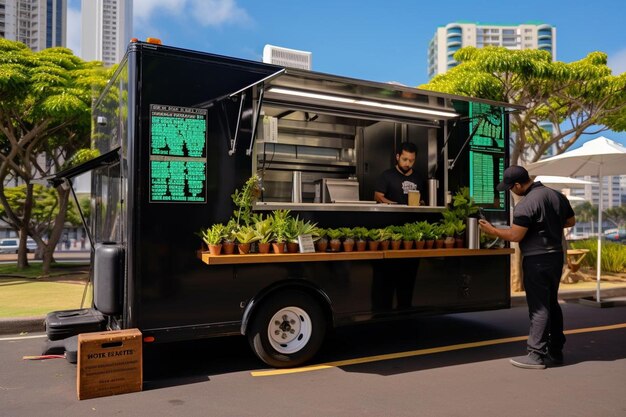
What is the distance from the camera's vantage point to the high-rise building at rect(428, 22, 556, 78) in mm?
155125

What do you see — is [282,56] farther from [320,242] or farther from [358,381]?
[358,381]

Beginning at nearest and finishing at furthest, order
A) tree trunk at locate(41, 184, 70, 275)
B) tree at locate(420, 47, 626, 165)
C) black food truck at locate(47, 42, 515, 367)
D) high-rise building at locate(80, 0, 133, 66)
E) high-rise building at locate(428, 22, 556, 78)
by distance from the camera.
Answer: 1. black food truck at locate(47, 42, 515, 367)
2. tree at locate(420, 47, 626, 165)
3. tree trunk at locate(41, 184, 70, 275)
4. high-rise building at locate(80, 0, 133, 66)
5. high-rise building at locate(428, 22, 556, 78)

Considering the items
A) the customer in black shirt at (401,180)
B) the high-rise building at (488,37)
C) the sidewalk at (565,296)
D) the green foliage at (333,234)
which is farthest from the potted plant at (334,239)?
the high-rise building at (488,37)

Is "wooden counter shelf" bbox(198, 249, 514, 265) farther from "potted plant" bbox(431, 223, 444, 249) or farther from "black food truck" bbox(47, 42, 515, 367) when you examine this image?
"potted plant" bbox(431, 223, 444, 249)

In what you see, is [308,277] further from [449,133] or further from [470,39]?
[470,39]

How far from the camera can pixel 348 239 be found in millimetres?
5266

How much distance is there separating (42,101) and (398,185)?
9.44 m

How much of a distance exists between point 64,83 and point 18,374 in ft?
30.6

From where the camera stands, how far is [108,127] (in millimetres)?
5371

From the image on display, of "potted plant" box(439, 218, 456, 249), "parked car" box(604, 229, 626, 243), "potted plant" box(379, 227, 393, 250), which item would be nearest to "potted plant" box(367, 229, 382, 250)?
"potted plant" box(379, 227, 393, 250)

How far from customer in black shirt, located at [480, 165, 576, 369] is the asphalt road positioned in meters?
0.22

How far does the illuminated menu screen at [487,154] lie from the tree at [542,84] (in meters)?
4.51

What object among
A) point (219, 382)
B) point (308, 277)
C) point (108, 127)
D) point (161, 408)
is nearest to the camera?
point (161, 408)

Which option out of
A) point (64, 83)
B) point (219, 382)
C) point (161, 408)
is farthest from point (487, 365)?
point (64, 83)
